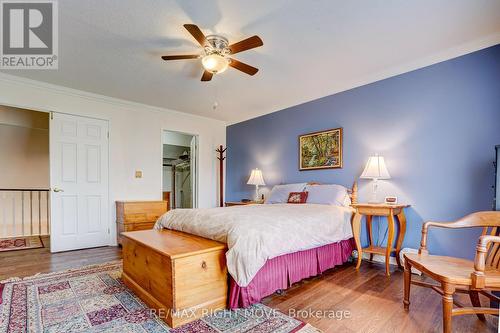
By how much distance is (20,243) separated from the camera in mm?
4348

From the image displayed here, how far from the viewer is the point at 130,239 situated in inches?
91.5

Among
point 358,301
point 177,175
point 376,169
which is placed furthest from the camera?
point 177,175

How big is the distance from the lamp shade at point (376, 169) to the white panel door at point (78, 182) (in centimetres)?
396

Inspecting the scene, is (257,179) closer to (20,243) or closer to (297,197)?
(297,197)

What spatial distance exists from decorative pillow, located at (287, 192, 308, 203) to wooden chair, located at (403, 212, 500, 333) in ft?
5.53

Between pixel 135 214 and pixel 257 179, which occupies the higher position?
pixel 257 179

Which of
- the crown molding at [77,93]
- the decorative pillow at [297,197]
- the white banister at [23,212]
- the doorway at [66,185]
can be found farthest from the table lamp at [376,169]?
the white banister at [23,212]

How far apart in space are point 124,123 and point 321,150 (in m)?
3.37

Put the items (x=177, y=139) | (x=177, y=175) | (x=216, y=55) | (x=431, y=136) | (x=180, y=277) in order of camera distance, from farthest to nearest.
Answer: (x=177, y=175)
(x=177, y=139)
(x=431, y=136)
(x=216, y=55)
(x=180, y=277)

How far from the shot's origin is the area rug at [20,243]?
4020 mm

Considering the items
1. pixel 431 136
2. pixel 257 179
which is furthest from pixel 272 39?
pixel 257 179

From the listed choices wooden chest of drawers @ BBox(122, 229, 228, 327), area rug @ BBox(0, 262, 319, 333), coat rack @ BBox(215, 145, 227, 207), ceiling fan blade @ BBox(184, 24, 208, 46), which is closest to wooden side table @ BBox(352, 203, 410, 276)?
area rug @ BBox(0, 262, 319, 333)

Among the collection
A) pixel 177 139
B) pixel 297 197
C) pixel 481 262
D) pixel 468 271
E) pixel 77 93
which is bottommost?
pixel 468 271

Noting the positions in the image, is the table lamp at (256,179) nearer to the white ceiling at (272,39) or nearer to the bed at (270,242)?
the white ceiling at (272,39)
